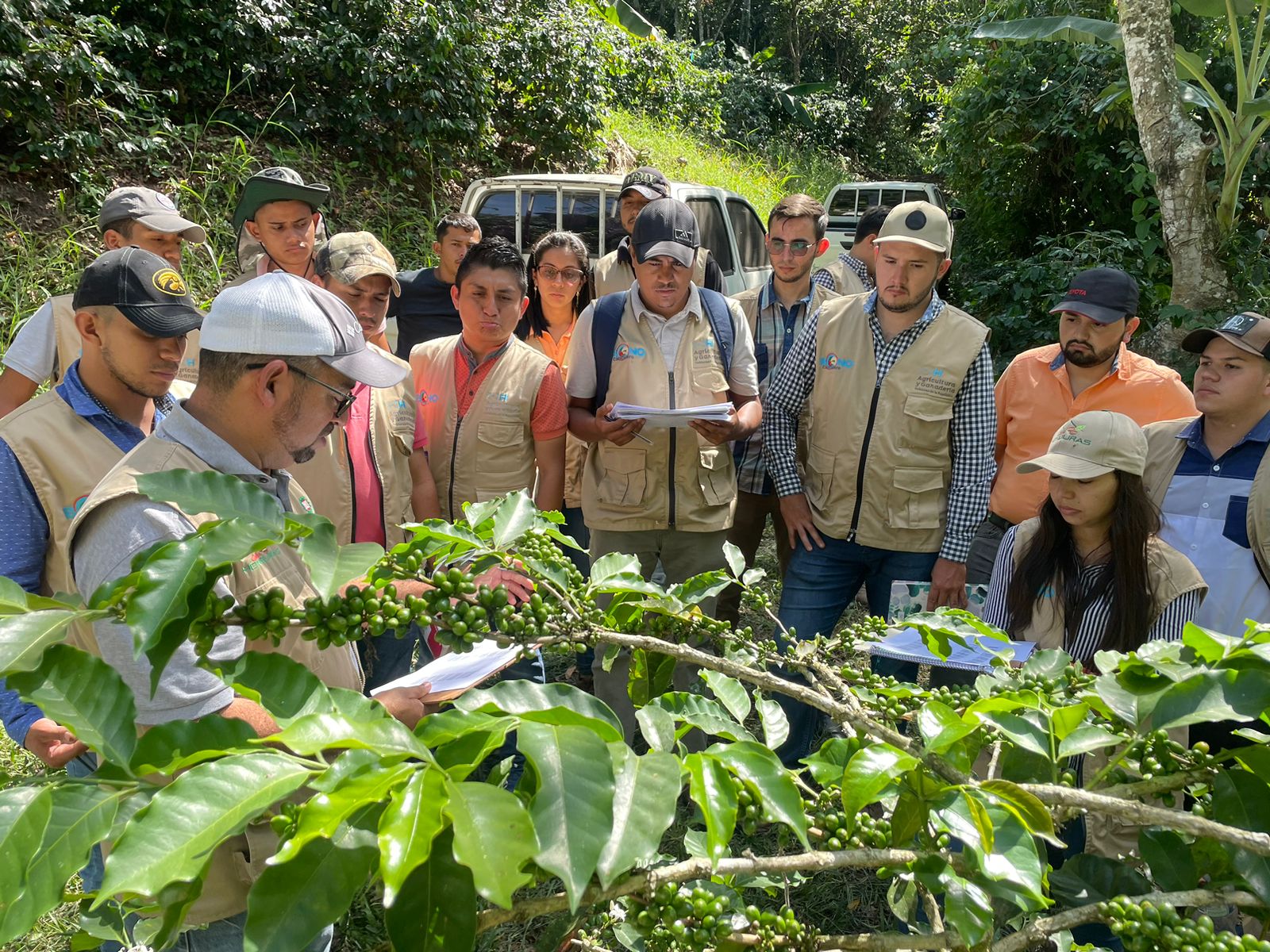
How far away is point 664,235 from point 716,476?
93cm

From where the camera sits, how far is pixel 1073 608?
2.85 meters

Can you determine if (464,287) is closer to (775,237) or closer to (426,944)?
(775,237)

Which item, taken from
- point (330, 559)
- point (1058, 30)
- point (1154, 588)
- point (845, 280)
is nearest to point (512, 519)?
point (330, 559)

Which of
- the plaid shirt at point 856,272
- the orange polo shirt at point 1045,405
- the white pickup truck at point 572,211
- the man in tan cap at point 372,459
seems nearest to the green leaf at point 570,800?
the man in tan cap at point 372,459

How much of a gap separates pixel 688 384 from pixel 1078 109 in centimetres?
911

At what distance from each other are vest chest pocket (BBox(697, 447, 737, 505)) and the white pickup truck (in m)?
4.49

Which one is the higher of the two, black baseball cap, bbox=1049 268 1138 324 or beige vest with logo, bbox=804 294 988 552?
black baseball cap, bbox=1049 268 1138 324

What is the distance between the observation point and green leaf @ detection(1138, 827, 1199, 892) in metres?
1.29

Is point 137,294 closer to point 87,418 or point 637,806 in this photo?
point 87,418

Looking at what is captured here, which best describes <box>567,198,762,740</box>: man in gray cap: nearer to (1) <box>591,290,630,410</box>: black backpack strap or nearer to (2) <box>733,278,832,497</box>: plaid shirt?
(1) <box>591,290,630,410</box>: black backpack strap

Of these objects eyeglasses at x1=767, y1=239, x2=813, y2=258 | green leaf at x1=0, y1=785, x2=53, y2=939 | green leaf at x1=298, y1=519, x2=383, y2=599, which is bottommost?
green leaf at x1=0, y1=785, x2=53, y2=939

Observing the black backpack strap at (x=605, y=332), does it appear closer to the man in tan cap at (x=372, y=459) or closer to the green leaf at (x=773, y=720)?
the man in tan cap at (x=372, y=459)

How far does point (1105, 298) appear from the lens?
12.1 feet

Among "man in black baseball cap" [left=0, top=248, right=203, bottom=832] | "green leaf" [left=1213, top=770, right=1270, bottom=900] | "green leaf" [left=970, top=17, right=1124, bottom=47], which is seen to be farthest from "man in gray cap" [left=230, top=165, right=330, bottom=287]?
"green leaf" [left=970, top=17, right=1124, bottom=47]
